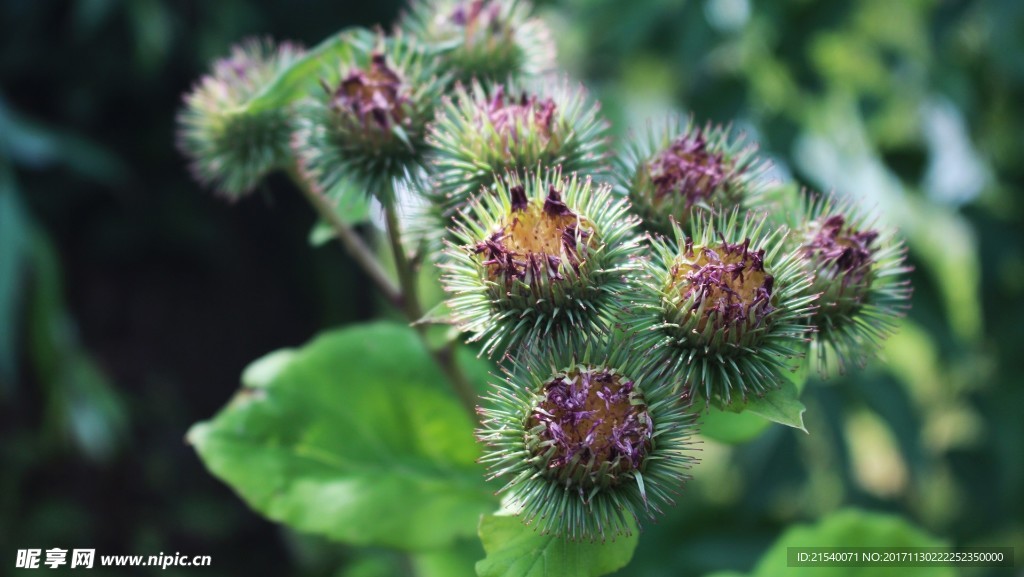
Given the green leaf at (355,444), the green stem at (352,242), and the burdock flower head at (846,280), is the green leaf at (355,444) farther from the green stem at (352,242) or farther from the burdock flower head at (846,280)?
the burdock flower head at (846,280)

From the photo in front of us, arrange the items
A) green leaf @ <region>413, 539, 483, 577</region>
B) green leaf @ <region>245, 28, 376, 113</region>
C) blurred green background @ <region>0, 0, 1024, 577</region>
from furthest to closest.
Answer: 1. blurred green background @ <region>0, 0, 1024, 577</region>
2. green leaf @ <region>413, 539, 483, 577</region>
3. green leaf @ <region>245, 28, 376, 113</region>

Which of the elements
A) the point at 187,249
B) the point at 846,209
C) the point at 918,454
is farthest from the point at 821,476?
the point at 187,249

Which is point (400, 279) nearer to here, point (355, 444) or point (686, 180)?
point (355, 444)

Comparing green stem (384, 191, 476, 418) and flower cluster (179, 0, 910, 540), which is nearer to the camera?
flower cluster (179, 0, 910, 540)

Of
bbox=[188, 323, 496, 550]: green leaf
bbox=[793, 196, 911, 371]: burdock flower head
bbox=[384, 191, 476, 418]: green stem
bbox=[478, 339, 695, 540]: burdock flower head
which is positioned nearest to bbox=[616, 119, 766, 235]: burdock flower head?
bbox=[793, 196, 911, 371]: burdock flower head

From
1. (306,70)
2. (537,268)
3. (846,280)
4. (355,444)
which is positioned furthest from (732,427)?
(306,70)

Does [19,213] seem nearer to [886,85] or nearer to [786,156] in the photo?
[786,156]

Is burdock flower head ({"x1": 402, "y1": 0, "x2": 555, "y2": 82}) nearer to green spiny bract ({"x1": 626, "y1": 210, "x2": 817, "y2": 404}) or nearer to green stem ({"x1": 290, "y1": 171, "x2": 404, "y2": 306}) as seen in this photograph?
green stem ({"x1": 290, "y1": 171, "x2": 404, "y2": 306})
